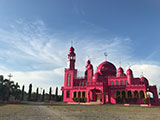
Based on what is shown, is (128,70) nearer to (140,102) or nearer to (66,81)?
(140,102)

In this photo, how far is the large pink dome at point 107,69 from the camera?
159ft

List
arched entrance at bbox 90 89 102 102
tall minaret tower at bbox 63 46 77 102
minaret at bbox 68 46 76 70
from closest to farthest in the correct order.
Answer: arched entrance at bbox 90 89 102 102, tall minaret tower at bbox 63 46 77 102, minaret at bbox 68 46 76 70

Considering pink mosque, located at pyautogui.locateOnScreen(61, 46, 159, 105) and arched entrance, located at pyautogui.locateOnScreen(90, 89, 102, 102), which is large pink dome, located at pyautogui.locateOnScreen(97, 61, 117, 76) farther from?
arched entrance, located at pyautogui.locateOnScreen(90, 89, 102, 102)

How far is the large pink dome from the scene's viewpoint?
48375 millimetres

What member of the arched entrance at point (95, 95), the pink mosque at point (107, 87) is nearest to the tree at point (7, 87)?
the pink mosque at point (107, 87)

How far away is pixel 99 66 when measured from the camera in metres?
51.5

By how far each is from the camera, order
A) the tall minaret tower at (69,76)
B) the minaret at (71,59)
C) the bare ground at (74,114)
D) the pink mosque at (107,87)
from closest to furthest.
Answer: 1. the bare ground at (74,114)
2. the pink mosque at (107,87)
3. the tall minaret tower at (69,76)
4. the minaret at (71,59)

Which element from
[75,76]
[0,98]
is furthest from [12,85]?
[75,76]

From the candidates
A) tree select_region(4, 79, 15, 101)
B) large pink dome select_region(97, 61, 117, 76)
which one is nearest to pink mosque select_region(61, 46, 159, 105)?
large pink dome select_region(97, 61, 117, 76)

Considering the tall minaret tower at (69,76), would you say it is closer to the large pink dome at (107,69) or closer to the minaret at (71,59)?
the minaret at (71,59)

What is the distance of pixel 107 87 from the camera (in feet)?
137

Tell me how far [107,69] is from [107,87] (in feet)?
28.1

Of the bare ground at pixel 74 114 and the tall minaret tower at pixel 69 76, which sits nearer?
the bare ground at pixel 74 114

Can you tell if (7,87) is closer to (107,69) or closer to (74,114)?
(107,69)
